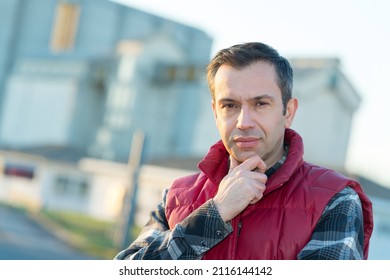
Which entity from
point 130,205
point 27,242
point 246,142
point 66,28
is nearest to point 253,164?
point 246,142

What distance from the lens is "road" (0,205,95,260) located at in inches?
714

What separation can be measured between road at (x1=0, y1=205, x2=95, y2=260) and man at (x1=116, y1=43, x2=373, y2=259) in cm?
1555

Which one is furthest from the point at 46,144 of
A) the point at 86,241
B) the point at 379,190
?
the point at 379,190

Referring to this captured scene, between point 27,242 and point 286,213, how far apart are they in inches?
763

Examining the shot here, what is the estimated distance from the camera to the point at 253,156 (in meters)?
1.60

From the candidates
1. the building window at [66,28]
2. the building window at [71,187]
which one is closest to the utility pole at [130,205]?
the building window at [71,187]

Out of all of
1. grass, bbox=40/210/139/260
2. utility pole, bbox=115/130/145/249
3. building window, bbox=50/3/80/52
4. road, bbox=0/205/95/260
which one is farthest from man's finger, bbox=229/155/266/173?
building window, bbox=50/3/80/52

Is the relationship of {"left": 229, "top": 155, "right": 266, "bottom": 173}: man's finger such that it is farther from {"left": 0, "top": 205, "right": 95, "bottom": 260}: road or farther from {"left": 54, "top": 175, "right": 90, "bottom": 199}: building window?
{"left": 54, "top": 175, "right": 90, "bottom": 199}: building window

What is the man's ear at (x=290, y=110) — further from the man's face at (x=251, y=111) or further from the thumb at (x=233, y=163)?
the thumb at (x=233, y=163)

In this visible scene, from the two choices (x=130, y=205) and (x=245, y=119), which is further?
(x=130, y=205)

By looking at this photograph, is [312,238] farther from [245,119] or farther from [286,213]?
[245,119]

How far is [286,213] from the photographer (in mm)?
1530
